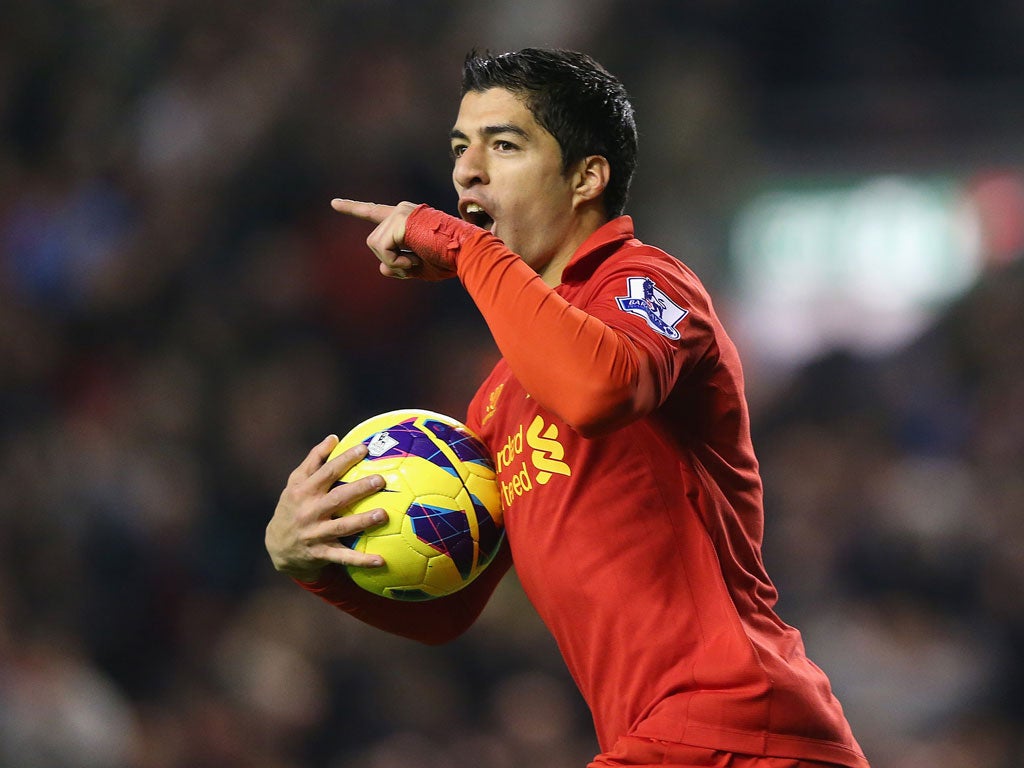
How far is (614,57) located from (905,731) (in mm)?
5175

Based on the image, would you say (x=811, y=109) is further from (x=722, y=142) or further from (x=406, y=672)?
(x=406, y=672)

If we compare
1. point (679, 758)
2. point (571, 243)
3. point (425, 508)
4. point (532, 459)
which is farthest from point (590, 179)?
point (679, 758)

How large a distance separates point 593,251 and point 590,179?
0.30m

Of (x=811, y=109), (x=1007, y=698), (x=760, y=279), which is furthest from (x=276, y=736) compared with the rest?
(x=811, y=109)

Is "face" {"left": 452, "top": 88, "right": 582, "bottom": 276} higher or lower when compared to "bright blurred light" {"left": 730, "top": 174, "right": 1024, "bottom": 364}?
lower

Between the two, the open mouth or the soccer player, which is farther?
the open mouth

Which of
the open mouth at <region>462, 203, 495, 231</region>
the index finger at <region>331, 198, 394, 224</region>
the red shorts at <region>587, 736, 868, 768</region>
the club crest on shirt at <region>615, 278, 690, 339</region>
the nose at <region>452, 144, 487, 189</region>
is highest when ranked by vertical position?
the nose at <region>452, 144, 487, 189</region>

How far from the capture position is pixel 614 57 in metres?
9.84

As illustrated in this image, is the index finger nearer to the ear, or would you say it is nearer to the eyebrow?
the eyebrow

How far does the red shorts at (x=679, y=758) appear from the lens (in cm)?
267

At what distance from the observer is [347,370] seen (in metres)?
8.11

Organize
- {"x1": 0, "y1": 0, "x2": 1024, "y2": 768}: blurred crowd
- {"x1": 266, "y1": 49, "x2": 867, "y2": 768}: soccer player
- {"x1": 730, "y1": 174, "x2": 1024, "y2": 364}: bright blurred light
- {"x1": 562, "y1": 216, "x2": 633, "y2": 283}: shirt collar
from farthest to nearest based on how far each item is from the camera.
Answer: {"x1": 730, "y1": 174, "x2": 1024, "y2": 364}: bright blurred light → {"x1": 0, "y1": 0, "x2": 1024, "y2": 768}: blurred crowd → {"x1": 562, "y1": 216, "x2": 633, "y2": 283}: shirt collar → {"x1": 266, "y1": 49, "x2": 867, "y2": 768}: soccer player

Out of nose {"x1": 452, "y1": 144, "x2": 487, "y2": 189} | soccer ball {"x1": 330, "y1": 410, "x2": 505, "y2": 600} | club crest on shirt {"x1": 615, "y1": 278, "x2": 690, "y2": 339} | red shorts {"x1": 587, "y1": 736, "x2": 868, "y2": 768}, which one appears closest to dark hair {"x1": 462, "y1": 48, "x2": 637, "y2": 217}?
nose {"x1": 452, "y1": 144, "x2": 487, "y2": 189}

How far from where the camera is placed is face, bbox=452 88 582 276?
10.2 ft
